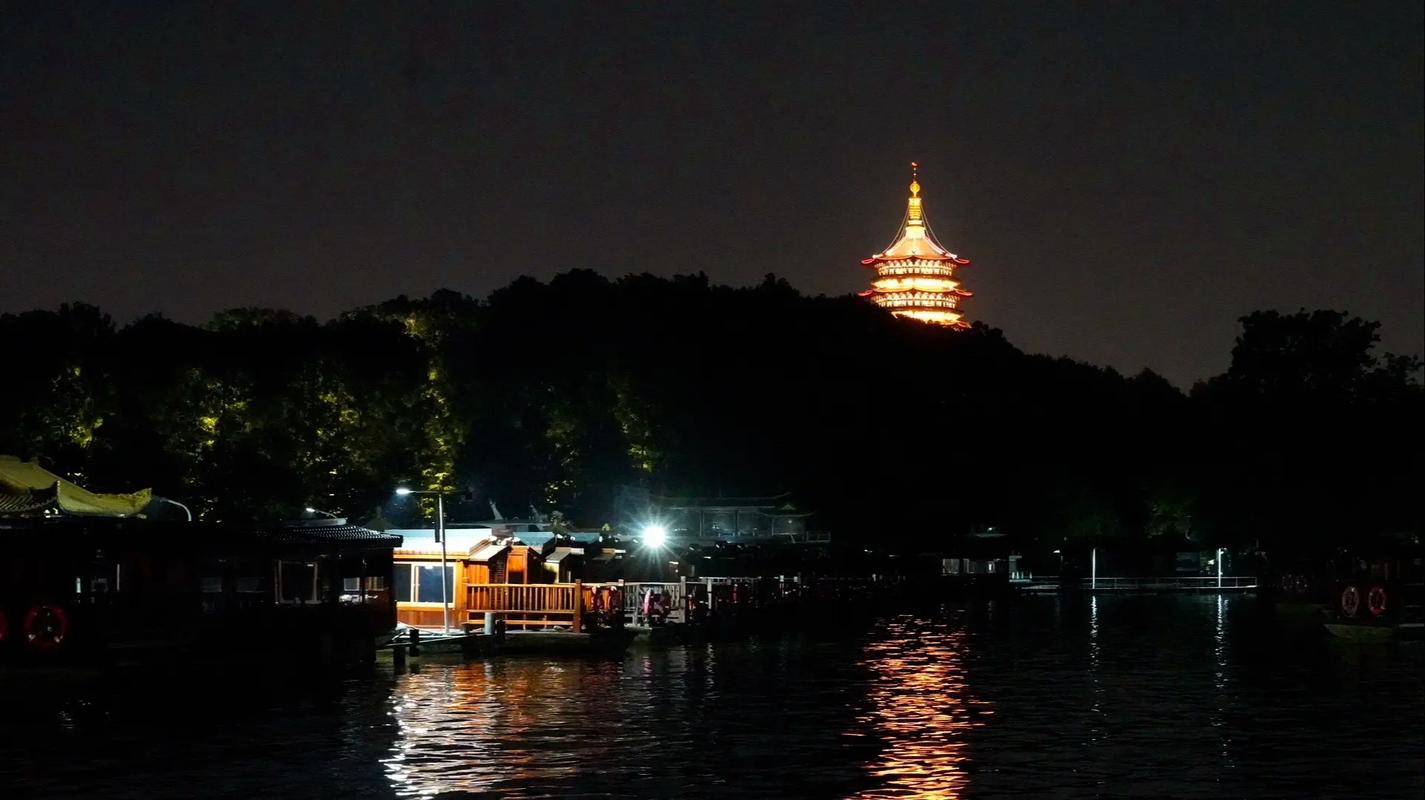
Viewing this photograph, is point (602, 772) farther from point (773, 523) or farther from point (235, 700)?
point (773, 523)

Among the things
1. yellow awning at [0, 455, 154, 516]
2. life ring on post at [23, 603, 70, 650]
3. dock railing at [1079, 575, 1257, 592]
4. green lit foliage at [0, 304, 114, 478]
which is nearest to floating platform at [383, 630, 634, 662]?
yellow awning at [0, 455, 154, 516]

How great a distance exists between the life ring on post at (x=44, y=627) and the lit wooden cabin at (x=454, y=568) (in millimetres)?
17330

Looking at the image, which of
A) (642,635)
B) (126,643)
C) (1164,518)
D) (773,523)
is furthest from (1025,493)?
(126,643)

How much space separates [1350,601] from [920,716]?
121 ft

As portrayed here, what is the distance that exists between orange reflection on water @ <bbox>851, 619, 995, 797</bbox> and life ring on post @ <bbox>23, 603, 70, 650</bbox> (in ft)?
67.0

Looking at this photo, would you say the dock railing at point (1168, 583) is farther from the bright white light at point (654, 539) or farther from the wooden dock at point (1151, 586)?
the bright white light at point (654, 539)

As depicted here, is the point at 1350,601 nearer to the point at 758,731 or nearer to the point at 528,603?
the point at 528,603

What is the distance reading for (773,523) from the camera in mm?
134000

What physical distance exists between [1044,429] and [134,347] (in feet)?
287

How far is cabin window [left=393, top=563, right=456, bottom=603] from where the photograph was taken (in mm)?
65125

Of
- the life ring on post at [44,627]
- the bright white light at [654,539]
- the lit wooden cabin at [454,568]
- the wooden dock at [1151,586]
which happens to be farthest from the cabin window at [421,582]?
the wooden dock at [1151,586]

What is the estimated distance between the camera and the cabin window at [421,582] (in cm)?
6512

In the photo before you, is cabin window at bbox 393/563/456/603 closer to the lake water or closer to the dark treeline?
the lake water

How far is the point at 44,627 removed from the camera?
47.2m
